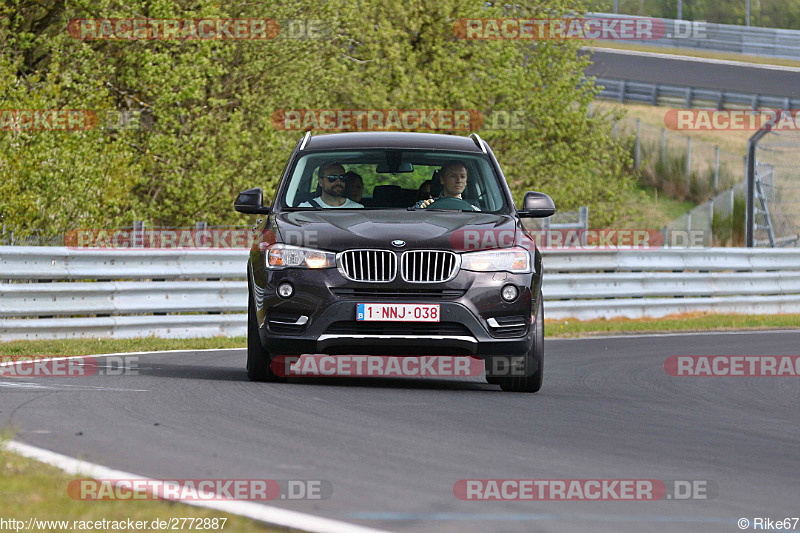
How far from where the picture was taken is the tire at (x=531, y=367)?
9.62 metres

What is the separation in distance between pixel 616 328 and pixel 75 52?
14042 mm

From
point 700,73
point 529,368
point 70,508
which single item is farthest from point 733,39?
point 70,508

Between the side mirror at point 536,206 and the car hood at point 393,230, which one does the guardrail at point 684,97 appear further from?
the car hood at point 393,230

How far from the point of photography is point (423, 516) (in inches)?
197

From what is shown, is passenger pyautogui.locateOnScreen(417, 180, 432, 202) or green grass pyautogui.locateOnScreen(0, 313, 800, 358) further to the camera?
green grass pyautogui.locateOnScreen(0, 313, 800, 358)

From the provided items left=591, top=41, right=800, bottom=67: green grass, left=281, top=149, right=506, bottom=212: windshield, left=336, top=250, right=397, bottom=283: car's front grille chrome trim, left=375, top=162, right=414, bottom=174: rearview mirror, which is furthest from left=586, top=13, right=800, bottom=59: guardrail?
left=336, top=250, right=397, bottom=283: car's front grille chrome trim

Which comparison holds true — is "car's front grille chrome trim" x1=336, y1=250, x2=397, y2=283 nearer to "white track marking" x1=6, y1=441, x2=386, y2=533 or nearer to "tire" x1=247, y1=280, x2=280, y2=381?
"tire" x1=247, y1=280, x2=280, y2=381

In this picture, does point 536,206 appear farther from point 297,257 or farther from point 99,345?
point 99,345

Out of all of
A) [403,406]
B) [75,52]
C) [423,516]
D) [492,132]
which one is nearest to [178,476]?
[423,516]

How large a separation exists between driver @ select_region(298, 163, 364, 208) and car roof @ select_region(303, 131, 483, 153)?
347mm

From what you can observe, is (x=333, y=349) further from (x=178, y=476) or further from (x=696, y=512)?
(x=696, y=512)

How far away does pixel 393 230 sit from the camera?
934 centimetres

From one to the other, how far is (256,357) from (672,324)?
11.3 meters

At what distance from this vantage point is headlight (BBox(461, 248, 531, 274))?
925 centimetres
